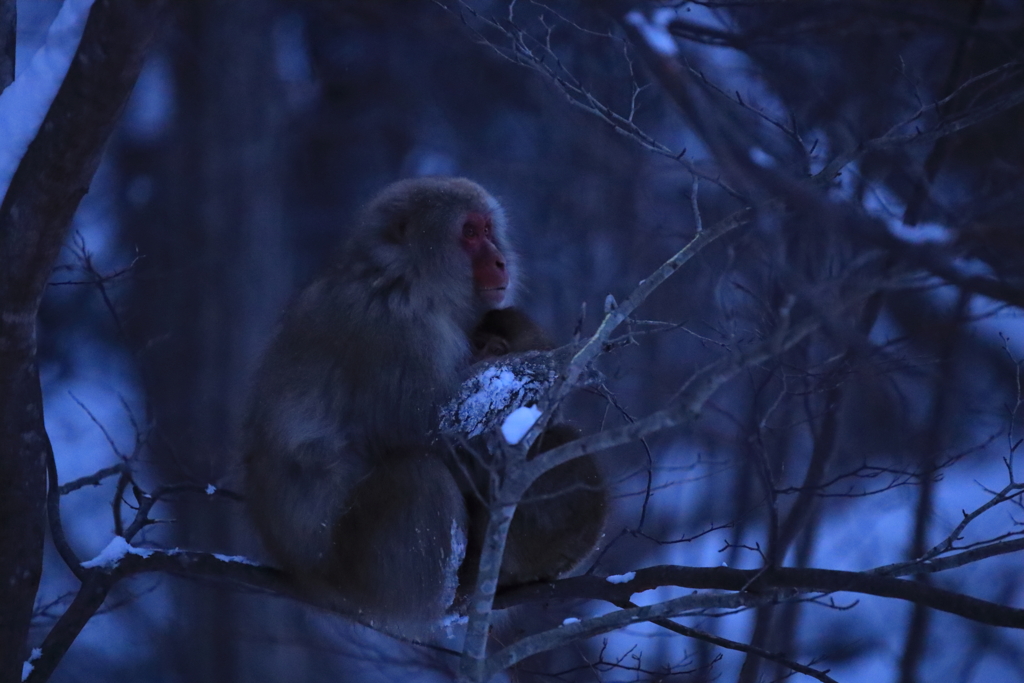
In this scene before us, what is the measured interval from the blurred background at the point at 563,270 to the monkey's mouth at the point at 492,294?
2.25 ft

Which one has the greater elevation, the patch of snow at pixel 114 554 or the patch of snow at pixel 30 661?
the patch of snow at pixel 114 554

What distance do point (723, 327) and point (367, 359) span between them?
53.1 inches

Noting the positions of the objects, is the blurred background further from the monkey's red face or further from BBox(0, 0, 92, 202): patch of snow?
BBox(0, 0, 92, 202): patch of snow

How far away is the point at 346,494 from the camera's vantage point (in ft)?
12.8

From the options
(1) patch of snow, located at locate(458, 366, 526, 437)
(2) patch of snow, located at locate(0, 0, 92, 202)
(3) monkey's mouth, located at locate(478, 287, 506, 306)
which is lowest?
(1) patch of snow, located at locate(458, 366, 526, 437)

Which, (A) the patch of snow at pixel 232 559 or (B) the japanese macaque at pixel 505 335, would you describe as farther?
(B) the japanese macaque at pixel 505 335

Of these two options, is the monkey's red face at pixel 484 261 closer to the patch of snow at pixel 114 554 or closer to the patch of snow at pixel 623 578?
the patch of snow at pixel 623 578

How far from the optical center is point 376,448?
3986mm

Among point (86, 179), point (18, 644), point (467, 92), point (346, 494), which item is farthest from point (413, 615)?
point (467, 92)

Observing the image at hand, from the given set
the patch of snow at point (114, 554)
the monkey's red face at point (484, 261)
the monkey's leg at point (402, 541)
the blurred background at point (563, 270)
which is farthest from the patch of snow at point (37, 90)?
the monkey's red face at point (484, 261)

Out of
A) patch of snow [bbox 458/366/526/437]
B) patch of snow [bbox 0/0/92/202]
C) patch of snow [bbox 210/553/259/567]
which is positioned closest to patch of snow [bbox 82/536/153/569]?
patch of snow [bbox 210/553/259/567]

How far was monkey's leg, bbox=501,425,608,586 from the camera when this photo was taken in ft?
12.6

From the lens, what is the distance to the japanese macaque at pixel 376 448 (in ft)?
12.4

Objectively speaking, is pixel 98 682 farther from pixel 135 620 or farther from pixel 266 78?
pixel 266 78
